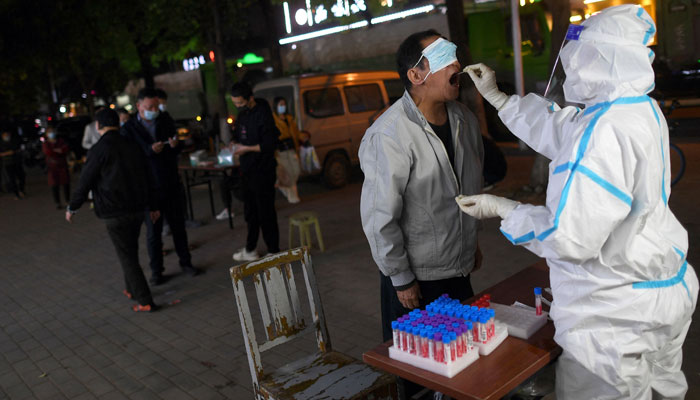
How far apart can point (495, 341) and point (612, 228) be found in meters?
0.61

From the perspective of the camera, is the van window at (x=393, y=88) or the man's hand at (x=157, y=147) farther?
the van window at (x=393, y=88)

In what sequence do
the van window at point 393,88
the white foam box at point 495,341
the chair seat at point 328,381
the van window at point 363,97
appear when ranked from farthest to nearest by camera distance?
the van window at point 393,88 → the van window at point 363,97 → the chair seat at point 328,381 → the white foam box at point 495,341

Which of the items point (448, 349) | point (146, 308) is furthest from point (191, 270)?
point (448, 349)

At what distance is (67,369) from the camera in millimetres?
4824

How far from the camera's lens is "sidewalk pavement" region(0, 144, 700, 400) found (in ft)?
14.8

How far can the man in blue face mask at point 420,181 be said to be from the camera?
2865 mm

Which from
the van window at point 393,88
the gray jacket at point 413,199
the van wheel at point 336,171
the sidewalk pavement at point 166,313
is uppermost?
the van window at point 393,88

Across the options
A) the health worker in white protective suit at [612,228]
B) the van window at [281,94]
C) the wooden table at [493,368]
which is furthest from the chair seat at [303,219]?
the health worker in white protective suit at [612,228]

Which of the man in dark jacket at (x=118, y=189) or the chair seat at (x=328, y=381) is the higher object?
the man in dark jacket at (x=118, y=189)

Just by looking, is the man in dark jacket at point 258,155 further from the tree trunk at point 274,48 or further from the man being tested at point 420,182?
the tree trunk at point 274,48

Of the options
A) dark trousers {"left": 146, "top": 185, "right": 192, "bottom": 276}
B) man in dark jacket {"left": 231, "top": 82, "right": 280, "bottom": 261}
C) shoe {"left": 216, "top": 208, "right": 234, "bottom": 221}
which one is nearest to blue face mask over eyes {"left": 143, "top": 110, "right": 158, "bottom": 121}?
dark trousers {"left": 146, "top": 185, "right": 192, "bottom": 276}

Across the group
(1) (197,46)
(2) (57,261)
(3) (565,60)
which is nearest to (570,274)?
(3) (565,60)

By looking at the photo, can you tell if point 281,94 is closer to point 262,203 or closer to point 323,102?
point 323,102

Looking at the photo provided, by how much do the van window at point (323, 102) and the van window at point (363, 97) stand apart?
0.22 m
